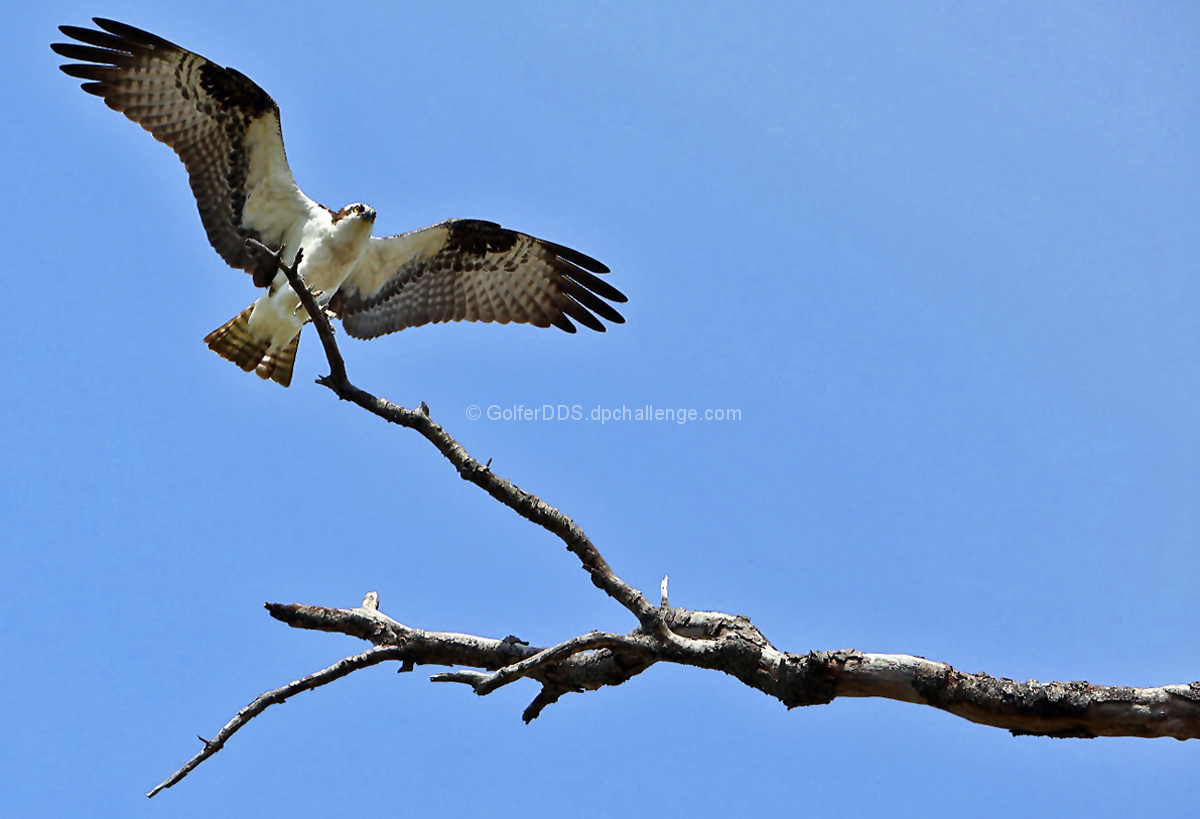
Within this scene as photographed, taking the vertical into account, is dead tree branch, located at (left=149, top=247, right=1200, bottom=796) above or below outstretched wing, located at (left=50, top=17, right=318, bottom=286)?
below

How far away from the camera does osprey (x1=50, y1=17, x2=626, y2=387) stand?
27.9ft

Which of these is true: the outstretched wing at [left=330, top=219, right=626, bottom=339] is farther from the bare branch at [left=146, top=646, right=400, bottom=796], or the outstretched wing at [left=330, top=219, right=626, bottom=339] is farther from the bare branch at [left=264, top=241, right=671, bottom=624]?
the bare branch at [left=146, top=646, right=400, bottom=796]

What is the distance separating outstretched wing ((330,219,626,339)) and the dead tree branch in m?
3.51

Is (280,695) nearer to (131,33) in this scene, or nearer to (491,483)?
(491,483)

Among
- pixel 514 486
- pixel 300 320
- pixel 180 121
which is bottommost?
pixel 514 486

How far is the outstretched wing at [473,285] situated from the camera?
9.46 m

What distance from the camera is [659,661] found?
16.8 ft

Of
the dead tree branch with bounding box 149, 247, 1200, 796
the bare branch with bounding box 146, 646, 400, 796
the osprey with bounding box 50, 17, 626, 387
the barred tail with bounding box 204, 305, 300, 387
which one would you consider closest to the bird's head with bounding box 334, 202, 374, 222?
the osprey with bounding box 50, 17, 626, 387

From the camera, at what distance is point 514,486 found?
5.40 metres

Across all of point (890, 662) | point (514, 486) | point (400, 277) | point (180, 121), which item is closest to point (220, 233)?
point (180, 121)

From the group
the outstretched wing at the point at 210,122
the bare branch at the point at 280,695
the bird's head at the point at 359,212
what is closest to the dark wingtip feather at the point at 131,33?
the outstretched wing at the point at 210,122

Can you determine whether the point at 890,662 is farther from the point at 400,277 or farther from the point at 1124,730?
the point at 400,277

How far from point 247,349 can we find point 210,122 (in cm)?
205

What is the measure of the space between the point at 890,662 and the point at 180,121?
7455mm
